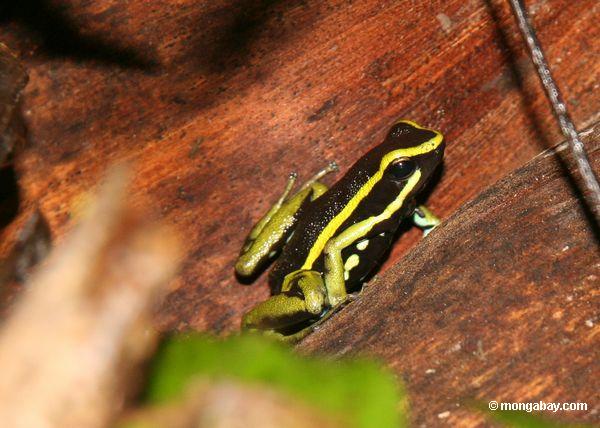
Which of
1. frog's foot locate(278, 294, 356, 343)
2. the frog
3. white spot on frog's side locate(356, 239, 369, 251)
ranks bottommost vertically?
frog's foot locate(278, 294, 356, 343)

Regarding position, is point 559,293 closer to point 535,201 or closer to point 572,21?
point 535,201

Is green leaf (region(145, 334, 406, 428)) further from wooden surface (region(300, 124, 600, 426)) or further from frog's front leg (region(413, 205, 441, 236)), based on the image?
frog's front leg (region(413, 205, 441, 236))

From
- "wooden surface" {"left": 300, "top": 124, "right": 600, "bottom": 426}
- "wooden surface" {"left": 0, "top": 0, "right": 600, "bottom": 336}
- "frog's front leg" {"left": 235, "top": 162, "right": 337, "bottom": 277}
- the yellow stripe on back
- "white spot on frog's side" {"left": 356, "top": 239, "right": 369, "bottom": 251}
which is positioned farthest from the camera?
"white spot on frog's side" {"left": 356, "top": 239, "right": 369, "bottom": 251}

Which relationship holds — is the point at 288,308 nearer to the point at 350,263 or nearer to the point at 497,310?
the point at 350,263

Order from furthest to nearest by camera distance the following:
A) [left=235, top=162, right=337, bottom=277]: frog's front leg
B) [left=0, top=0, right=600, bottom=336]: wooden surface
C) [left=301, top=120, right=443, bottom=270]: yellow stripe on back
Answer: [left=235, top=162, right=337, bottom=277]: frog's front leg → [left=301, top=120, right=443, bottom=270]: yellow stripe on back → [left=0, top=0, right=600, bottom=336]: wooden surface

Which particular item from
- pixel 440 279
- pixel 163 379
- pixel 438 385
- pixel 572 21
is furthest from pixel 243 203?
pixel 163 379

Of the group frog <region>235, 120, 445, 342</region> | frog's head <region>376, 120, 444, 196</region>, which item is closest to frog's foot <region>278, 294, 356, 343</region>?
frog <region>235, 120, 445, 342</region>

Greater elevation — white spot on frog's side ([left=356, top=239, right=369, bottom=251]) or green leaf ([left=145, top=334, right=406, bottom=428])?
green leaf ([left=145, top=334, right=406, bottom=428])

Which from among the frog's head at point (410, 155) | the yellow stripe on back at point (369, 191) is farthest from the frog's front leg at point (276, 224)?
the frog's head at point (410, 155)
